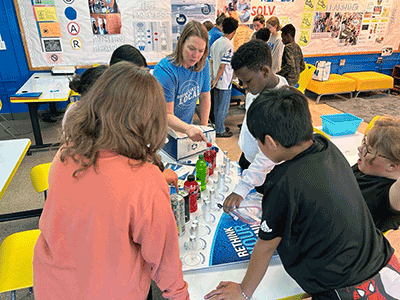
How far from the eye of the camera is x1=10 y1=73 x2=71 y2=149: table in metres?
3.31

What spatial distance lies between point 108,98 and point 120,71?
0.09m

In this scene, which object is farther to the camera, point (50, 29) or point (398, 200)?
point (50, 29)

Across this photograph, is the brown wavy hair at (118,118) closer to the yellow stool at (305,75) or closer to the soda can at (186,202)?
the soda can at (186,202)

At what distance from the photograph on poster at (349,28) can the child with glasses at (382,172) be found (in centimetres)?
531

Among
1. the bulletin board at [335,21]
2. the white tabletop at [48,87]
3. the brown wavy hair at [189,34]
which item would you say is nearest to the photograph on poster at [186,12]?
the bulletin board at [335,21]

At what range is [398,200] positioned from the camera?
1172 millimetres

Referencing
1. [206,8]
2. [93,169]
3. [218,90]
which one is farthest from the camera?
[206,8]

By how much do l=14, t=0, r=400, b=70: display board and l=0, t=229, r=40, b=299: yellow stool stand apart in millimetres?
3555

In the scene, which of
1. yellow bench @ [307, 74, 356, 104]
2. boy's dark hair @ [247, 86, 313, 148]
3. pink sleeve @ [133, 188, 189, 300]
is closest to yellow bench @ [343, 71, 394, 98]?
yellow bench @ [307, 74, 356, 104]

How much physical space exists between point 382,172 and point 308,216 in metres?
0.64

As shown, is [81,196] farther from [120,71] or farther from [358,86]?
[358,86]

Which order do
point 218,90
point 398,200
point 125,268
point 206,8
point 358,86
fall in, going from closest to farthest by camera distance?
point 125,268, point 398,200, point 218,90, point 206,8, point 358,86

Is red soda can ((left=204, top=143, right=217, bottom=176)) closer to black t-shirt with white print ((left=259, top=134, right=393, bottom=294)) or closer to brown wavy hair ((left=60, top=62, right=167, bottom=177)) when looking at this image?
black t-shirt with white print ((left=259, top=134, right=393, bottom=294))

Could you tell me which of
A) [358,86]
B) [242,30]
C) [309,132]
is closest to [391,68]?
[358,86]
